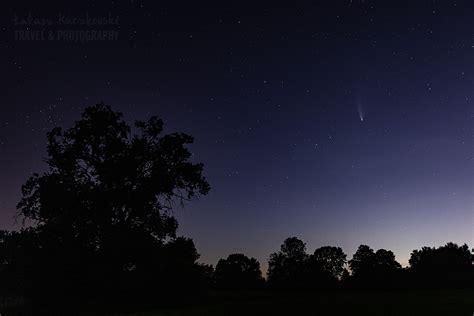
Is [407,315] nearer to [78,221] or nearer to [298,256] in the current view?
[78,221]

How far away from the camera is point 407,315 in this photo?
24.7 metres

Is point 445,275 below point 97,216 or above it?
below

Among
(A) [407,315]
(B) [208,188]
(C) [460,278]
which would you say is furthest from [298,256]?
(A) [407,315]

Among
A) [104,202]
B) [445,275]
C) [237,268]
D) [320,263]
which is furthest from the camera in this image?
[237,268]

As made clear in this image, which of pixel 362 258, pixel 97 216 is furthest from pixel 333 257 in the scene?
pixel 97 216

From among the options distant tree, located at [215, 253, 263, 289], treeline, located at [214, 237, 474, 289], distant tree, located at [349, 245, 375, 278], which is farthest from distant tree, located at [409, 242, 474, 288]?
distant tree, located at [215, 253, 263, 289]

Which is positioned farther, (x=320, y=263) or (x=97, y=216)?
(x=320, y=263)

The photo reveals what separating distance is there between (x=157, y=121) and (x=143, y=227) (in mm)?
8407

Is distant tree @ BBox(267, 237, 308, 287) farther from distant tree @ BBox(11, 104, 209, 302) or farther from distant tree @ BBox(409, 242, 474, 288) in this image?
distant tree @ BBox(11, 104, 209, 302)

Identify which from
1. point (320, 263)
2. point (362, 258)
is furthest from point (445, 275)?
point (362, 258)

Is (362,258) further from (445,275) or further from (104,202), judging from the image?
(104,202)

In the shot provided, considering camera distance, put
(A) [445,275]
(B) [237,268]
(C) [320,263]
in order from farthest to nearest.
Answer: (B) [237,268] < (C) [320,263] < (A) [445,275]

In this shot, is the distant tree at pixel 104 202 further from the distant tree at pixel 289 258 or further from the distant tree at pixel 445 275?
the distant tree at pixel 289 258

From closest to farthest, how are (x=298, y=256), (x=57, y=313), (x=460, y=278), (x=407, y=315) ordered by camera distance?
(x=407, y=315) < (x=57, y=313) < (x=460, y=278) < (x=298, y=256)
